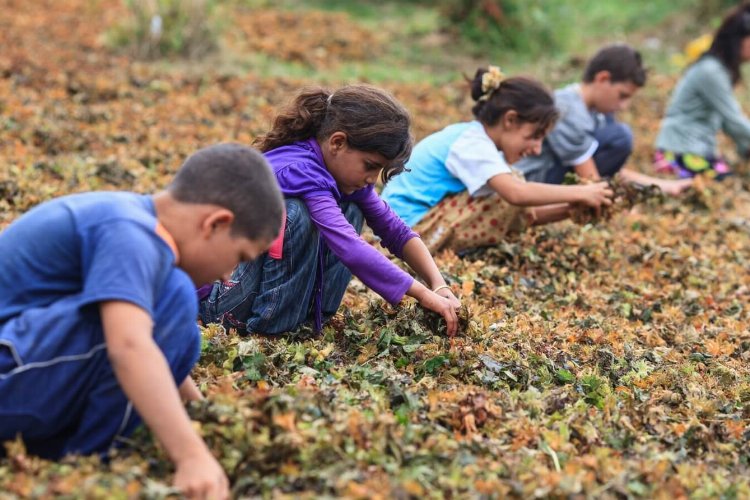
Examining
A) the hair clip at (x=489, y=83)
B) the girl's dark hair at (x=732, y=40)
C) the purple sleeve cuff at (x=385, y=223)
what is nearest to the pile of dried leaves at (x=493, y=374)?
the purple sleeve cuff at (x=385, y=223)

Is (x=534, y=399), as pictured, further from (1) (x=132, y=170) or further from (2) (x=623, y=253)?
(1) (x=132, y=170)

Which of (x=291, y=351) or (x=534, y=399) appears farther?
(x=291, y=351)

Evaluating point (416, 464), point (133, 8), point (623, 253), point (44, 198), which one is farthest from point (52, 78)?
point (416, 464)

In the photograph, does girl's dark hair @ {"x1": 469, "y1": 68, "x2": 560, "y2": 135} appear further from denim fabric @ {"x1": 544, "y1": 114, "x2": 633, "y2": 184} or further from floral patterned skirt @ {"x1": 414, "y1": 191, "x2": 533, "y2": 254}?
denim fabric @ {"x1": 544, "y1": 114, "x2": 633, "y2": 184}

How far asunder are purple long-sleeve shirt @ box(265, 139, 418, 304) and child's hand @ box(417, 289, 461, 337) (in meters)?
0.11

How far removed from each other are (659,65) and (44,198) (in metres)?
10.2

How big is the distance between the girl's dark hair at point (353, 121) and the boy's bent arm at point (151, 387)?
60.6 inches

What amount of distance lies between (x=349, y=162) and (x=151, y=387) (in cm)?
164

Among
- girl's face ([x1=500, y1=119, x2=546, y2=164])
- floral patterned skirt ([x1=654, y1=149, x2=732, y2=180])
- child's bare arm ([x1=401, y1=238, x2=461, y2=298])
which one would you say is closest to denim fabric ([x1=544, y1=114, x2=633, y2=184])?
girl's face ([x1=500, y1=119, x2=546, y2=164])

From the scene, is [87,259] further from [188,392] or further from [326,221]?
[326,221]

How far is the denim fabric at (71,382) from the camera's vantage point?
2.38 m

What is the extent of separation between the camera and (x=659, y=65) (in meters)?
13.0

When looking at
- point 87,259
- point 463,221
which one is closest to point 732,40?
point 463,221

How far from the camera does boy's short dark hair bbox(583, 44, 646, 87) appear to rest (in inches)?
253
